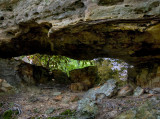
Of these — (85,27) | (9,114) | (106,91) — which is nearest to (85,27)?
(85,27)

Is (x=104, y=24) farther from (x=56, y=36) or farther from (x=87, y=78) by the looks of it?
(x=87, y=78)

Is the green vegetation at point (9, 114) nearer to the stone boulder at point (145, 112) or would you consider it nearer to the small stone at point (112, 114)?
the small stone at point (112, 114)

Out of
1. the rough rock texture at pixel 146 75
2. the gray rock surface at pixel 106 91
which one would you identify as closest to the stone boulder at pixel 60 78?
the gray rock surface at pixel 106 91

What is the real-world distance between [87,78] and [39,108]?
8.37 ft

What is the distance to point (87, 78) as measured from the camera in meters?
5.94

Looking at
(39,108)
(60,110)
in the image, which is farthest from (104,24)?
(39,108)

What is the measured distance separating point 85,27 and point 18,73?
11.4 feet

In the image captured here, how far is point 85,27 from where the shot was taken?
3.57 meters

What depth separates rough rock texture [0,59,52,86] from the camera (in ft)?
18.1

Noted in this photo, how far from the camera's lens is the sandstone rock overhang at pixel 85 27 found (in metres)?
3.18

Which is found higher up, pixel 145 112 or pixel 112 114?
pixel 145 112

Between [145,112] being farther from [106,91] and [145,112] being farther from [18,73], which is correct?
[18,73]

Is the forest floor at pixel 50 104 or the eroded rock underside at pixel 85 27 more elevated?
the eroded rock underside at pixel 85 27

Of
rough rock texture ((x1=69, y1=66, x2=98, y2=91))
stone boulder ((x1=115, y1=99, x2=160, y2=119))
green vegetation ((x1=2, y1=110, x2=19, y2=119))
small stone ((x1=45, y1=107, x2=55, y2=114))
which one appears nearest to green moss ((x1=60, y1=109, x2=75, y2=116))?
small stone ((x1=45, y1=107, x2=55, y2=114))
